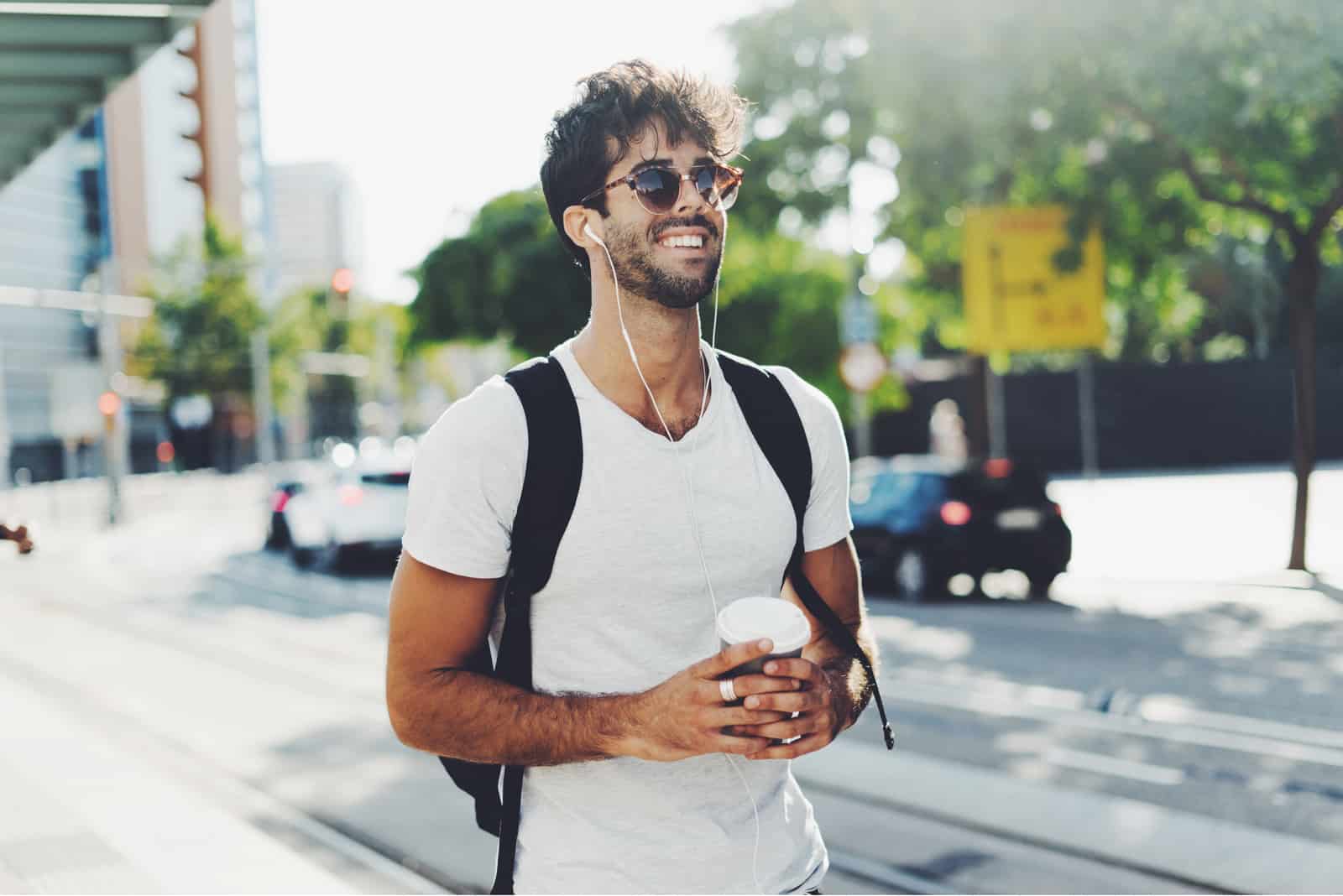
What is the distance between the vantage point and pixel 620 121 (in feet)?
6.58

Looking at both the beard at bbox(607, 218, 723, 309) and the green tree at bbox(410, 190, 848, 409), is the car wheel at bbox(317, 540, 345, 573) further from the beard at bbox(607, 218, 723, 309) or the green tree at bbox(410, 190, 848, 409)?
the beard at bbox(607, 218, 723, 309)

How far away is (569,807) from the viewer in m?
1.93

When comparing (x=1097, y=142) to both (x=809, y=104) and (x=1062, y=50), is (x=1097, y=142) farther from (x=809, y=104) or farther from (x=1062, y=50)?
(x=809, y=104)

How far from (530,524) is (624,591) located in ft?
0.53

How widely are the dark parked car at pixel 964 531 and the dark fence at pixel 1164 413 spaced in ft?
48.1

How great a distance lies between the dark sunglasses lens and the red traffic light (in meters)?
21.3

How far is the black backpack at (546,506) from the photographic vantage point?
187cm

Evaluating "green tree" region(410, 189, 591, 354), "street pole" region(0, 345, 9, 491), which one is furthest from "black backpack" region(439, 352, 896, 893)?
"street pole" region(0, 345, 9, 491)

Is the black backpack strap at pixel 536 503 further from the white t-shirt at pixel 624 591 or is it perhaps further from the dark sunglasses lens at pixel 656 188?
the dark sunglasses lens at pixel 656 188

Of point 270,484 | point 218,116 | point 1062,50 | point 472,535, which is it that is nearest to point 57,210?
point 218,116

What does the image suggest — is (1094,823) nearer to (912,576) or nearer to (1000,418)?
(912,576)

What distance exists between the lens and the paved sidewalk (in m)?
5.12

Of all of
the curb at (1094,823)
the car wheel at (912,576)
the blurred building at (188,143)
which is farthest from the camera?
the blurred building at (188,143)

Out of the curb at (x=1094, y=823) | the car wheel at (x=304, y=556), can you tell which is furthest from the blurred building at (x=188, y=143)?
the curb at (x=1094, y=823)
